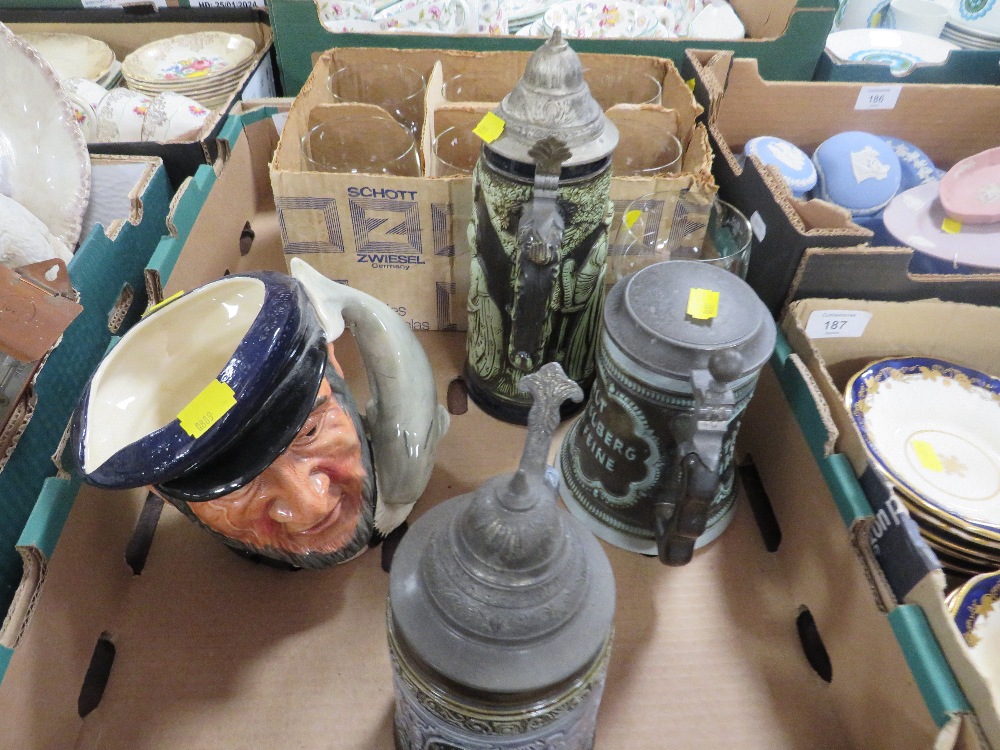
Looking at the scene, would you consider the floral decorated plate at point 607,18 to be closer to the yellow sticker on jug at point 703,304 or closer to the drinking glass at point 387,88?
the drinking glass at point 387,88

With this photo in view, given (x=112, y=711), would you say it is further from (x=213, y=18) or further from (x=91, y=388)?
(x=213, y=18)

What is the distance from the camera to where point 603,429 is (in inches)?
27.7

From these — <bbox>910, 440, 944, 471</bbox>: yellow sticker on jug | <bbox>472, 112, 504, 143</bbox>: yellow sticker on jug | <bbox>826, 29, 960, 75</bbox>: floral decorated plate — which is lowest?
<bbox>910, 440, 944, 471</bbox>: yellow sticker on jug

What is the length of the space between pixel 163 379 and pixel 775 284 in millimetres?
643

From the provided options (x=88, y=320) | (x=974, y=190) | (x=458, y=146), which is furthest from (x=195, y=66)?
(x=974, y=190)

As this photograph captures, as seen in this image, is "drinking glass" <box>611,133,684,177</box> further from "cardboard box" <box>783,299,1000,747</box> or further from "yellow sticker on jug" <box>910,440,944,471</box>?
"yellow sticker on jug" <box>910,440,944,471</box>

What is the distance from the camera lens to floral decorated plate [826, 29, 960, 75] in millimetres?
1320

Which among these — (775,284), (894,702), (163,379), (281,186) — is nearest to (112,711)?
(163,379)

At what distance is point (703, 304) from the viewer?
619 mm

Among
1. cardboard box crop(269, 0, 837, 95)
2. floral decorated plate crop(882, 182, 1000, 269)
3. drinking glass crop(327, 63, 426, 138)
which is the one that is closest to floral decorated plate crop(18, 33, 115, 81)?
cardboard box crop(269, 0, 837, 95)

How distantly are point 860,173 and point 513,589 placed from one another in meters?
0.89

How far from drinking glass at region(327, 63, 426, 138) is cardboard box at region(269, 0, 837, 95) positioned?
6cm

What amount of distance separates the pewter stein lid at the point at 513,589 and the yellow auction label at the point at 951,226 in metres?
0.79

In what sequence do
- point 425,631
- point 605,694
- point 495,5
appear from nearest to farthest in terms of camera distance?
point 425,631 → point 605,694 → point 495,5
